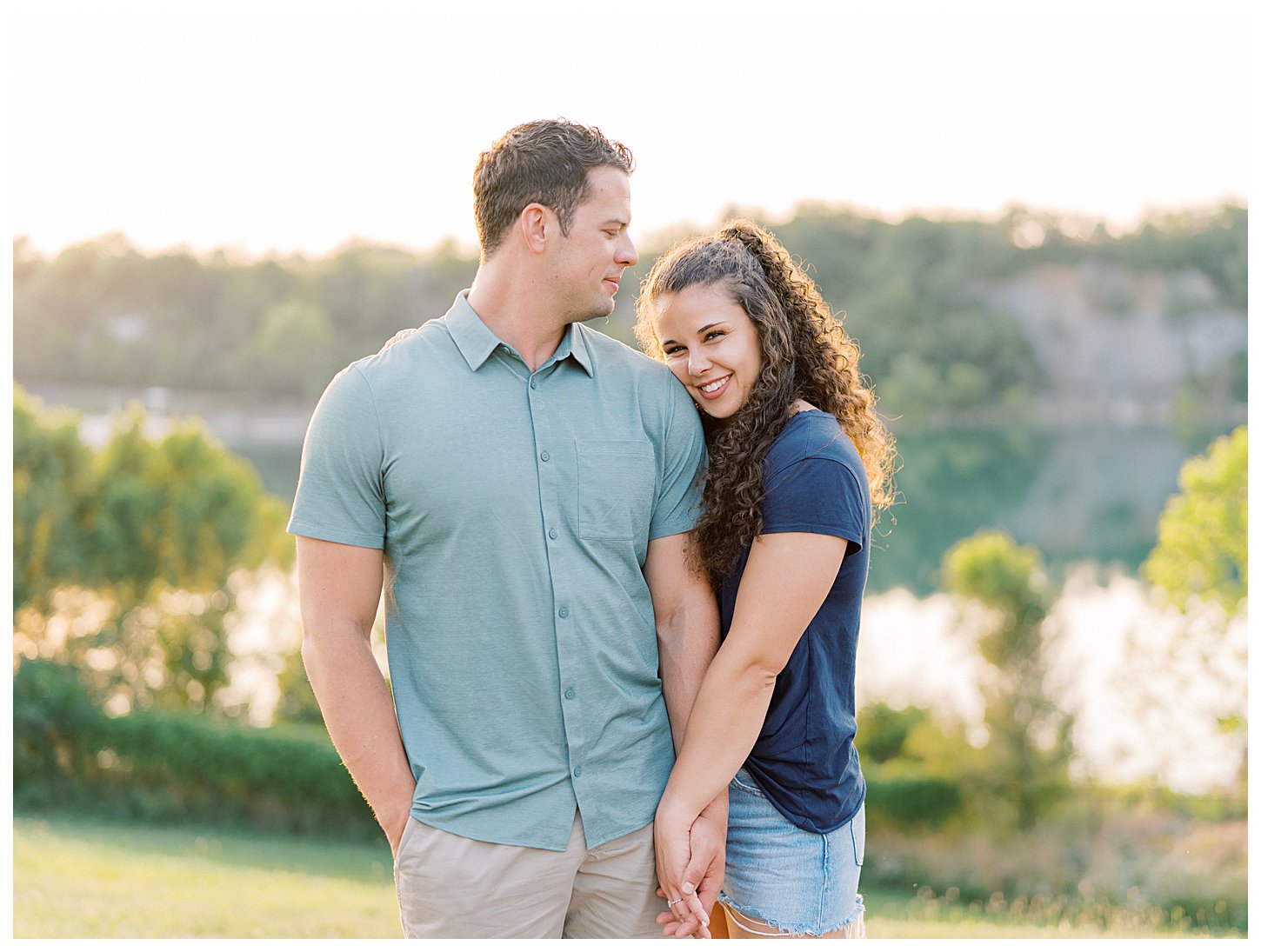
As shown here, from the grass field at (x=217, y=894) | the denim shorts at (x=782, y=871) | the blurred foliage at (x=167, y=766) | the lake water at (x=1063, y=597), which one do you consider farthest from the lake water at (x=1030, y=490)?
the denim shorts at (x=782, y=871)

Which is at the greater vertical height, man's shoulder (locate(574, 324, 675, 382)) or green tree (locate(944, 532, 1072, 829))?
man's shoulder (locate(574, 324, 675, 382))

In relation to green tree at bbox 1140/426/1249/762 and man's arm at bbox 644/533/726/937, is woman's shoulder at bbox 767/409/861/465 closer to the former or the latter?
man's arm at bbox 644/533/726/937

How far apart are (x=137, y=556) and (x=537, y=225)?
46.6ft

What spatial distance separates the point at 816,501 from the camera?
2.01 metres

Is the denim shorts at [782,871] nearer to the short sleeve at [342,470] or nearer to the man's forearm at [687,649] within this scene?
the man's forearm at [687,649]

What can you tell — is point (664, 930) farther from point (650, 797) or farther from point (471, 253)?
point (471, 253)

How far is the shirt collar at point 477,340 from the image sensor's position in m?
2.07

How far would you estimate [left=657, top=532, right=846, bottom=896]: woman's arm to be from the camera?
1.99 m

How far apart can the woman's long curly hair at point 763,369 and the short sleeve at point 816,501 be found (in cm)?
3

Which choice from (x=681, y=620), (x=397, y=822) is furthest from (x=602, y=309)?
(x=397, y=822)

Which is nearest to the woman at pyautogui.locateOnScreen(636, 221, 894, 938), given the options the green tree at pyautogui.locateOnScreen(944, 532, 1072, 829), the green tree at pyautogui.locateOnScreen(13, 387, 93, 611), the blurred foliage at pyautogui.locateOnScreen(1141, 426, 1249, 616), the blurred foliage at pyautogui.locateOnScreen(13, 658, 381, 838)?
the green tree at pyautogui.locateOnScreen(944, 532, 1072, 829)

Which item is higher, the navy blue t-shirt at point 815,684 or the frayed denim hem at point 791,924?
the navy blue t-shirt at point 815,684

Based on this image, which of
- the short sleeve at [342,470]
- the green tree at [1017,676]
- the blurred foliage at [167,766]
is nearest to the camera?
the short sleeve at [342,470]

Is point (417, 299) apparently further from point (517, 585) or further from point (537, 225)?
point (517, 585)
